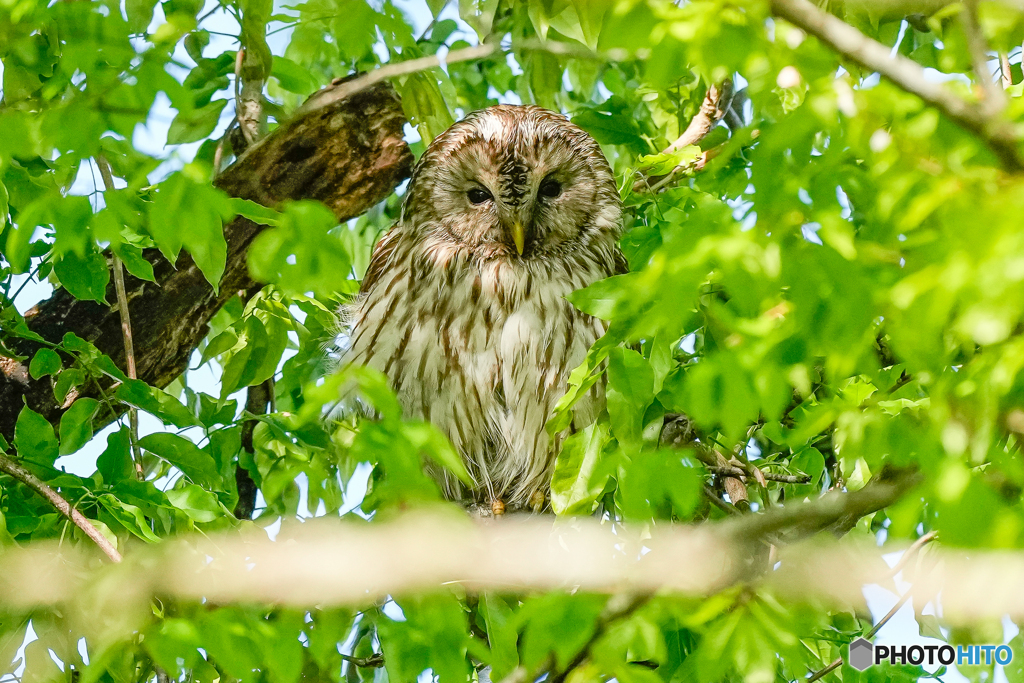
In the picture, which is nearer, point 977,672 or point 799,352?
point 799,352

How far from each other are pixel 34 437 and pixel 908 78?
5.86ft

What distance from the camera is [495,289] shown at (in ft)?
9.70

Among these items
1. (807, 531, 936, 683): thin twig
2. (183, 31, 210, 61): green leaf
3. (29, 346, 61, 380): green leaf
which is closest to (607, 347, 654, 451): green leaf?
(807, 531, 936, 683): thin twig

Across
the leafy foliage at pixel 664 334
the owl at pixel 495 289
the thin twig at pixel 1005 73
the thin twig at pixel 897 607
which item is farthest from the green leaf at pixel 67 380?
the thin twig at pixel 1005 73

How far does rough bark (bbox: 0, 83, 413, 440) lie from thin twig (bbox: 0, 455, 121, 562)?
0.84 m

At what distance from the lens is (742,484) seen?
232 cm

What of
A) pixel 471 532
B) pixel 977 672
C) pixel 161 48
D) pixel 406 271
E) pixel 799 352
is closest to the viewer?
pixel 799 352

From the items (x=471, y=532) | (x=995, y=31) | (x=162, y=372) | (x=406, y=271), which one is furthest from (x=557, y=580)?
(x=162, y=372)

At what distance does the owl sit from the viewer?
2.88 metres

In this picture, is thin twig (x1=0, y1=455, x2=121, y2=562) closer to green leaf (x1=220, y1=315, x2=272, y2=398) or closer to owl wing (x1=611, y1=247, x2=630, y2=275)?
green leaf (x1=220, y1=315, x2=272, y2=398)

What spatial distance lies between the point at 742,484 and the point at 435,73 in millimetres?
1390

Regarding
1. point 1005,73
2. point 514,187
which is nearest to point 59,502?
point 514,187

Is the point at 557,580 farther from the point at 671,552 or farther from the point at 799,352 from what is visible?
the point at 799,352

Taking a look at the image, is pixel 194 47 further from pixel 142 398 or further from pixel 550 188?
pixel 142 398
